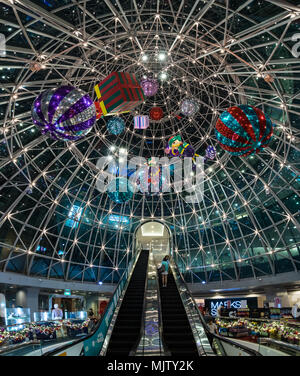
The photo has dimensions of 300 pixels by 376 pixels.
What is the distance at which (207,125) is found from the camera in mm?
31781

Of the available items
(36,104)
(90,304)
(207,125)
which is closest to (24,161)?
(36,104)

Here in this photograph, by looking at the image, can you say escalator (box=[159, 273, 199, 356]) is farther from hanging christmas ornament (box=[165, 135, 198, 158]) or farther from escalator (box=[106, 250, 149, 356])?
hanging christmas ornament (box=[165, 135, 198, 158])

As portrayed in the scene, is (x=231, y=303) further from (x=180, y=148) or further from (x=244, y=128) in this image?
(x=244, y=128)

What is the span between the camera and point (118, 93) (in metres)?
12.1

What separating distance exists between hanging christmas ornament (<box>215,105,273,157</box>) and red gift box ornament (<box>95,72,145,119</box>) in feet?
12.8

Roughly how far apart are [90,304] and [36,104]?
3556 cm

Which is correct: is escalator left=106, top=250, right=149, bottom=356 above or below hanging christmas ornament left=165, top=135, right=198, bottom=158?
below

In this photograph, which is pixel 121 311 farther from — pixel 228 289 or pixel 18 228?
pixel 228 289

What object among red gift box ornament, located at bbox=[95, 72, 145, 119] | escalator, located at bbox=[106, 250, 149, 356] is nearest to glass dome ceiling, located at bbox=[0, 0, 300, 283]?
red gift box ornament, located at bbox=[95, 72, 145, 119]

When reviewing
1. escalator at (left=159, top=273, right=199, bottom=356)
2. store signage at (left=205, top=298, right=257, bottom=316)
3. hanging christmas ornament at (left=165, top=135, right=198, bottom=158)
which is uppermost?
hanging christmas ornament at (left=165, top=135, right=198, bottom=158)

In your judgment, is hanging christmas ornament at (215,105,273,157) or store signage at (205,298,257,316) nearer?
hanging christmas ornament at (215,105,273,157)

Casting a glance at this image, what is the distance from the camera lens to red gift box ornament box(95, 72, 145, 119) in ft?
39.7

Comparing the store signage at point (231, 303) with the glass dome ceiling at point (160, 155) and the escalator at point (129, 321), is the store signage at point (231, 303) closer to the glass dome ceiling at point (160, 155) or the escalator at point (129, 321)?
the glass dome ceiling at point (160, 155)
